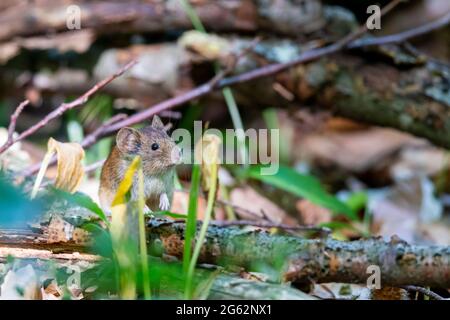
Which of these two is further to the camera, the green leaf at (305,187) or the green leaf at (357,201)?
the green leaf at (357,201)

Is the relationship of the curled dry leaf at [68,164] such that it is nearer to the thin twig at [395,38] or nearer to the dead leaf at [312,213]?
the thin twig at [395,38]

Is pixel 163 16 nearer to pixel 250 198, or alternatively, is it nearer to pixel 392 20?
pixel 250 198

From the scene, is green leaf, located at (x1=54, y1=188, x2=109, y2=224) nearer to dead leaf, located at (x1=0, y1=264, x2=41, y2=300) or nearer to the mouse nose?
dead leaf, located at (x1=0, y1=264, x2=41, y2=300)

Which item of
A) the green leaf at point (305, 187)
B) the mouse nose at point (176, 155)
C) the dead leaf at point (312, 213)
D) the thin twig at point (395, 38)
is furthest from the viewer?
the dead leaf at point (312, 213)

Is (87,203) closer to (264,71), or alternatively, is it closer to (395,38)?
(264,71)

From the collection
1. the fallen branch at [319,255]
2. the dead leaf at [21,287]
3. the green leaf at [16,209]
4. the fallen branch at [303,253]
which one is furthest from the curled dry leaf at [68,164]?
the dead leaf at [21,287]

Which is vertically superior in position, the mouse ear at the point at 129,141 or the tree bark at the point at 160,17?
the tree bark at the point at 160,17
